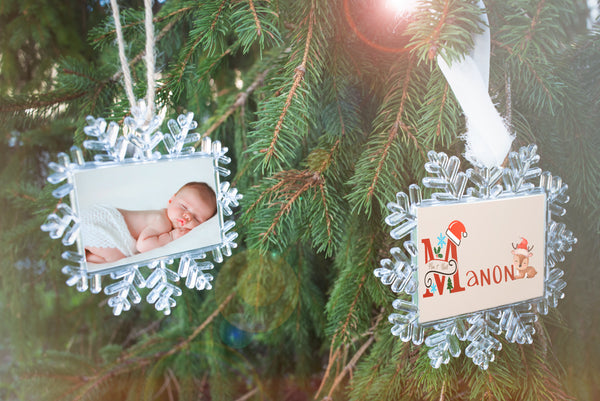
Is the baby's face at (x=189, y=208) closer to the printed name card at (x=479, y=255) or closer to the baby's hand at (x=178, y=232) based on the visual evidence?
the baby's hand at (x=178, y=232)

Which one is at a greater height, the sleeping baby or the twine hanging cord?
the twine hanging cord

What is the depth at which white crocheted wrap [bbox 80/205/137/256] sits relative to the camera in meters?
0.34

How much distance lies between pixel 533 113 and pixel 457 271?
257 mm

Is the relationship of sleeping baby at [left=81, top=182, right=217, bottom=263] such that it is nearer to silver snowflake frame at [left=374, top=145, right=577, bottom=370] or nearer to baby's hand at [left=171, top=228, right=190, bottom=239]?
baby's hand at [left=171, top=228, right=190, bottom=239]

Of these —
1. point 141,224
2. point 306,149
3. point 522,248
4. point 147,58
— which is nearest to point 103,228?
point 141,224

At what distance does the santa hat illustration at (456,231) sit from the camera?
0.42m

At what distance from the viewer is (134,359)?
0.71 meters

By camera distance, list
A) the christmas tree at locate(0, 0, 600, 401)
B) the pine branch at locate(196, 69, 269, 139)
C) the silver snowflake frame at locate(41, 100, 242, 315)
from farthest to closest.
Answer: the pine branch at locate(196, 69, 269, 139) → the christmas tree at locate(0, 0, 600, 401) → the silver snowflake frame at locate(41, 100, 242, 315)

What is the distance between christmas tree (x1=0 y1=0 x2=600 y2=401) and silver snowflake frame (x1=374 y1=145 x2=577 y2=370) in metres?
0.03

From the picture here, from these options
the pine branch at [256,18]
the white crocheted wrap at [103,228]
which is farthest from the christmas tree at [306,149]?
the white crocheted wrap at [103,228]

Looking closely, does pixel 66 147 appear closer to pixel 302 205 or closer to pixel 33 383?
pixel 33 383

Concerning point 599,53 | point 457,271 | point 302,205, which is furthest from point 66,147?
point 599,53

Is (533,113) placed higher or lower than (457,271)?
higher

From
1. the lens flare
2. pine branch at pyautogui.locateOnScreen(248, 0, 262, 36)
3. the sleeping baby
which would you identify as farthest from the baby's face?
the lens flare
